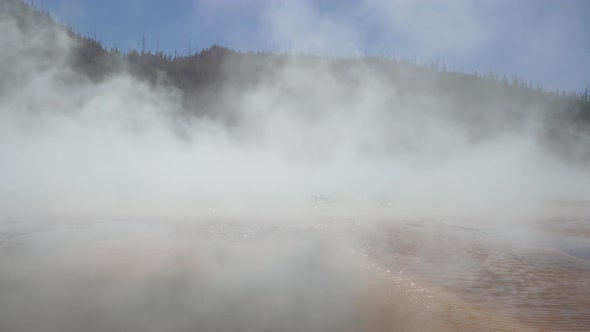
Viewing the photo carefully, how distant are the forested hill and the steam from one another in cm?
14

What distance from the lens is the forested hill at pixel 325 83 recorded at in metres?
17.6

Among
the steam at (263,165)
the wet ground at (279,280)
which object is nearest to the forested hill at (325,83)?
the steam at (263,165)

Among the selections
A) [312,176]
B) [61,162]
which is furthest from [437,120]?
[61,162]

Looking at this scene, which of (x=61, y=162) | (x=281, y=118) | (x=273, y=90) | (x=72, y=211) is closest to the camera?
(x=72, y=211)

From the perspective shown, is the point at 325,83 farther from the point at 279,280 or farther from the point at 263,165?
the point at 279,280

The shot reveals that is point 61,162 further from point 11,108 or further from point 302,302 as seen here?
point 302,302

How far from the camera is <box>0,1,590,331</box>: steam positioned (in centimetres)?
311

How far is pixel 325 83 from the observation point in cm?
2172

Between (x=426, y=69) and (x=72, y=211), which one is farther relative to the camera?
(x=426, y=69)

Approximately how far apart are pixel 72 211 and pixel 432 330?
5.38 m

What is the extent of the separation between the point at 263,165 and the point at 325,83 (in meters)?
10.8

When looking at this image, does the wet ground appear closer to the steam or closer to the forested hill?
the steam

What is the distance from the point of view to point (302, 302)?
8.32ft

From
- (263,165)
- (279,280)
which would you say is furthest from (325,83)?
(279,280)
